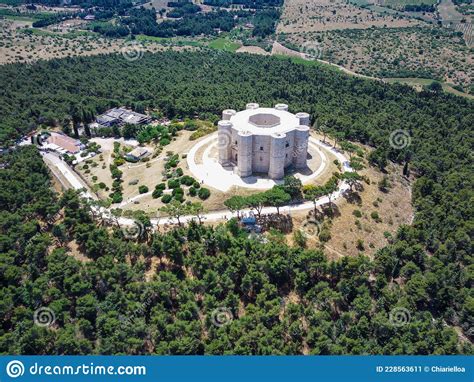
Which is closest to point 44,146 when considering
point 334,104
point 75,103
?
point 75,103

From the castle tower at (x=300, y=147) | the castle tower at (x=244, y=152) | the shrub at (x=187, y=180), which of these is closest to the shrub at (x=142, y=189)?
the shrub at (x=187, y=180)

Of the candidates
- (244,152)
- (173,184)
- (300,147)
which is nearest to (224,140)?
(244,152)

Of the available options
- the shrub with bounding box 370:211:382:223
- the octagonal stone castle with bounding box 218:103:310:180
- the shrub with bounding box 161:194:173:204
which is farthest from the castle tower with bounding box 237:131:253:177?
the shrub with bounding box 370:211:382:223

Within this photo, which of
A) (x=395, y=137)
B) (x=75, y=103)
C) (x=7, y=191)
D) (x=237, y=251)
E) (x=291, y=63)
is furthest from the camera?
(x=291, y=63)

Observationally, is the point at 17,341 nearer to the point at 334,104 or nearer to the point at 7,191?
the point at 7,191

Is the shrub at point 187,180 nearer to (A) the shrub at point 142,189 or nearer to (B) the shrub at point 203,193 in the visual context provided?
(B) the shrub at point 203,193

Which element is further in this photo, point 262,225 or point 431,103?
point 431,103

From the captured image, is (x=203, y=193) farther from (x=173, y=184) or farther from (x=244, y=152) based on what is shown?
(x=244, y=152)
